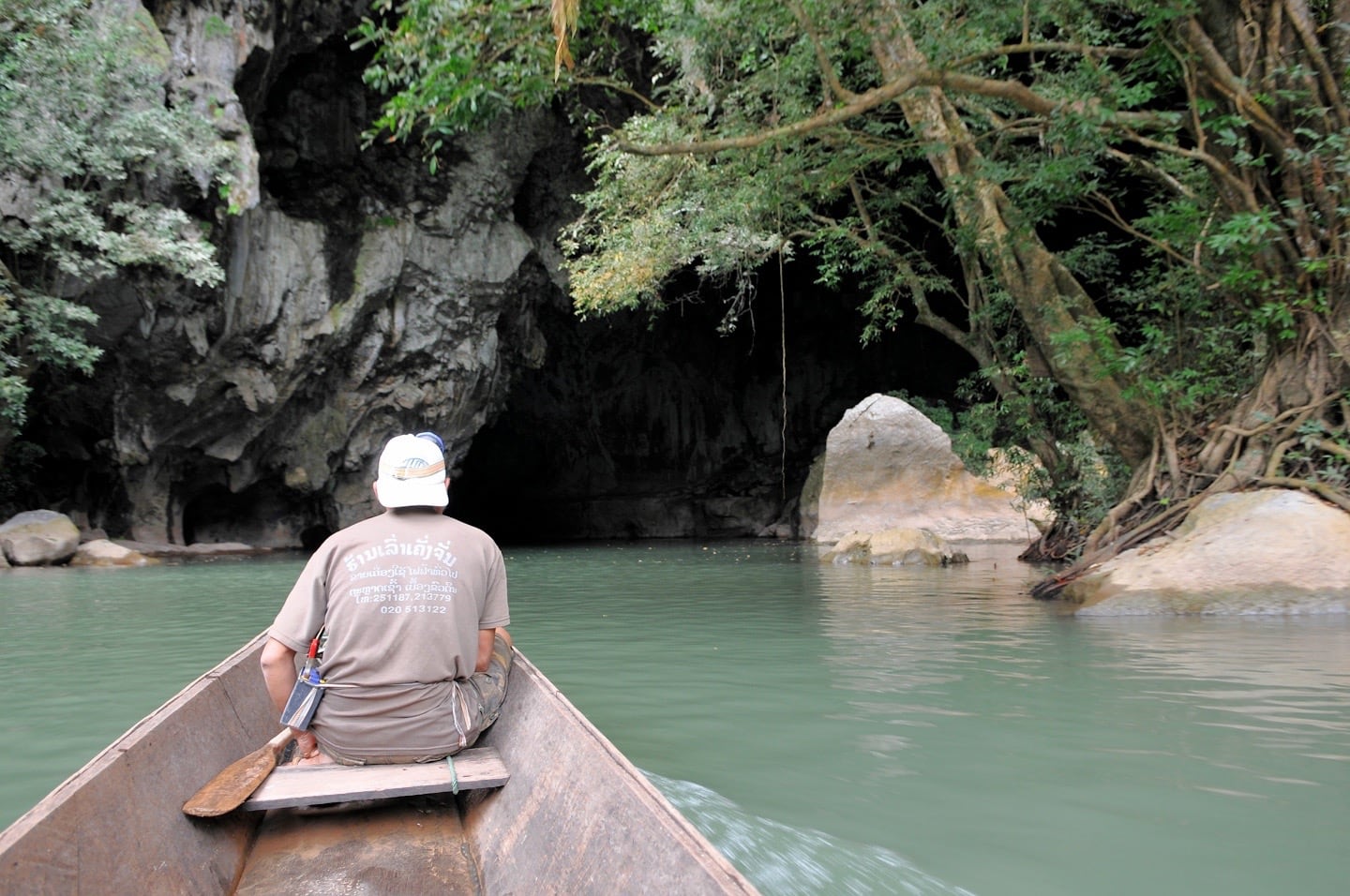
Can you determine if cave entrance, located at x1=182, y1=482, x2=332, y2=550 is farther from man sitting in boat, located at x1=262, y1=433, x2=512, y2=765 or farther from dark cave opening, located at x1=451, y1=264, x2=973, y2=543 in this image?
man sitting in boat, located at x1=262, y1=433, x2=512, y2=765

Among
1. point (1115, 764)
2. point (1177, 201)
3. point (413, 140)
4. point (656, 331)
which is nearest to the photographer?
point (1115, 764)

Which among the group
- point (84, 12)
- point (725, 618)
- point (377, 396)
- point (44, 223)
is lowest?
point (725, 618)

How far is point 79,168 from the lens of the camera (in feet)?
41.6

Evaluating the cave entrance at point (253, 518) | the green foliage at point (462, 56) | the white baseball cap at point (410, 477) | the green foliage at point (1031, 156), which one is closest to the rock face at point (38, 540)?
the cave entrance at point (253, 518)

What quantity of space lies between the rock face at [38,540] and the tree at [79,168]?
8.06 feet

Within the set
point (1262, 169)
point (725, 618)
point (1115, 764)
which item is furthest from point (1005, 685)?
point (1262, 169)

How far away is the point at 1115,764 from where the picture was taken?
3.39 m

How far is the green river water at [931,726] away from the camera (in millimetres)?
2617

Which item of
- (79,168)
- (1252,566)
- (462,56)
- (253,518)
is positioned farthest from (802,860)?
(253,518)

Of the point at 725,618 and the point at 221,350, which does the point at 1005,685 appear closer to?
the point at 725,618

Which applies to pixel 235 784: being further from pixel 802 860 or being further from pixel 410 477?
pixel 802 860

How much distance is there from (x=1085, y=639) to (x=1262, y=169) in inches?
160

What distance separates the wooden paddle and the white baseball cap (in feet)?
2.62

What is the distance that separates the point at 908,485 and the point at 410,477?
52.6 ft
